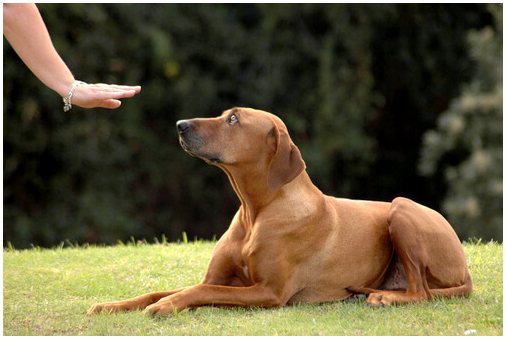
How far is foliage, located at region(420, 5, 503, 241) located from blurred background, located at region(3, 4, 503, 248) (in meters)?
0.03

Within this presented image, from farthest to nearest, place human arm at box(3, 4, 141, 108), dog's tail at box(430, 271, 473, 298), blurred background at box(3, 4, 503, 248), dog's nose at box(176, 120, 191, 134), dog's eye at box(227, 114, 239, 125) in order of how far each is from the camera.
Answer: blurred background at box(3, 4, 503, 248), dog's tail at box(430, 271, 473, 298), dog's eye at box(227, 114, 239, 125), dog's nose at box(176, 120, 191, 134), human arm at box(3, 4, 141, 108)

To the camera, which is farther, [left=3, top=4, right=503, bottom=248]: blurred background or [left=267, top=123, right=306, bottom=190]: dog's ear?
[left=3, top=4, right=503, bottom=248]: blurred background

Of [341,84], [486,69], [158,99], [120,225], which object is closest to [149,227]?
[120,225]

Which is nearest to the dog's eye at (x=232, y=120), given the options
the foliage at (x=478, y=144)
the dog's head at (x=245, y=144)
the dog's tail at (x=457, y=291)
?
the dog's head at (x=245, y=144)

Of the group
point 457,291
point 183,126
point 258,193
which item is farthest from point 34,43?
point 457,291

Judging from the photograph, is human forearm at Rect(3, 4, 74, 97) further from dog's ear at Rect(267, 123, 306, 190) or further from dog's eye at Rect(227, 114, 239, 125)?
dog's ear at Rect(267, 123, 306, 190)

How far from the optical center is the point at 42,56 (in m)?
5.76

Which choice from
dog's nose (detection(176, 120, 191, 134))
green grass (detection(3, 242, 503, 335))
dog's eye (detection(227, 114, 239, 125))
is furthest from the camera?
dog's eye (detection(227, 114, 239, 125))

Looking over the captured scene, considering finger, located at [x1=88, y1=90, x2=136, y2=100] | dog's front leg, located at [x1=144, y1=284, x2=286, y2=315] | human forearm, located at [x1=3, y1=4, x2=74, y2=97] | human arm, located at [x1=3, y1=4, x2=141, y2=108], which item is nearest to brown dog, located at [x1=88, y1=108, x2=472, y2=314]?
dog's front leg, located at [x1=144, y1=284, x2=286, y2=315]

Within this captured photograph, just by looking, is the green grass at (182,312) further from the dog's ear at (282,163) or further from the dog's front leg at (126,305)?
the dog's ear at (282,163)

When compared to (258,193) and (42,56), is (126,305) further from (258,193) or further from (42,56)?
(42,56)

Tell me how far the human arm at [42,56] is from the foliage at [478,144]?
33.7ft

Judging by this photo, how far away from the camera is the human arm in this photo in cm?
571

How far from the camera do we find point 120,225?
1661cm
